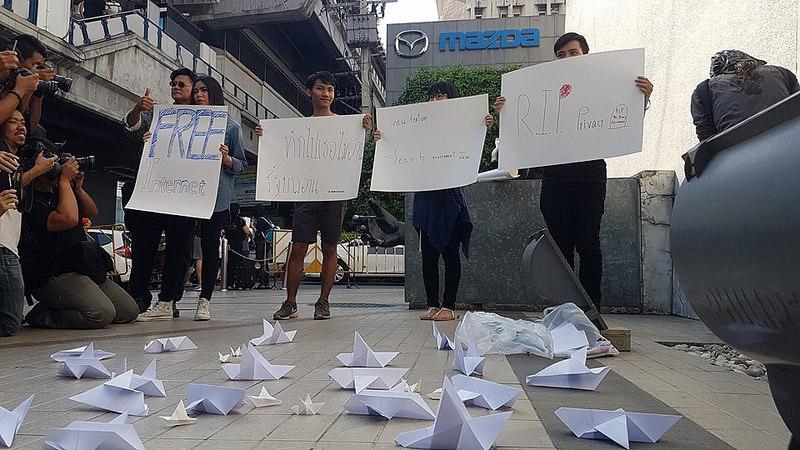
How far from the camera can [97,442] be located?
1634 millimetres

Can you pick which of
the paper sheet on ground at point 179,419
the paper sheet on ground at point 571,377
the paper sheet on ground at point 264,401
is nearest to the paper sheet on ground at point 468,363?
the paper sheet on ground at point 571,377

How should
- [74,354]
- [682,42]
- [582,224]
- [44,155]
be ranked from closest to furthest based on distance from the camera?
[74,354] → [582,224] → [44,155] → [682,42]

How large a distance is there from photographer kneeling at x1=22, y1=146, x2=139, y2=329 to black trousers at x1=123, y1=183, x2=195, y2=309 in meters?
0.61

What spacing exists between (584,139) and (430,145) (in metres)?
1.49

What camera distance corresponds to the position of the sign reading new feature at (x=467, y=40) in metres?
40.8

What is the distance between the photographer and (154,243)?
5.37 m

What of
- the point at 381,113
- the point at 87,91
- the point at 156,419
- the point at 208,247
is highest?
the point at 87,91

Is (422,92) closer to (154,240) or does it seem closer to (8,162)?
(154,240)

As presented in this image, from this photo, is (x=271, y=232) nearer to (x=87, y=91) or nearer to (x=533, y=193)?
(x=87, y=91)

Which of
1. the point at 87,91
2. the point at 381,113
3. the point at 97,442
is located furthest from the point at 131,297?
the point at 87,91

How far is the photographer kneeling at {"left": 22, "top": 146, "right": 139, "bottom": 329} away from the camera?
14.7ft

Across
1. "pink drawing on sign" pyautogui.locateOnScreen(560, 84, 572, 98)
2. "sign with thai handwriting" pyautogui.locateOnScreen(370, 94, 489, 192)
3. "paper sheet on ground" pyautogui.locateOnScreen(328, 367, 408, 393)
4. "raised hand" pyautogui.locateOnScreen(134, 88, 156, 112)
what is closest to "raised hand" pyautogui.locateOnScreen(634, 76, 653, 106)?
"pink drawing on sign" pyautogui.locateOnScreen(560, 84, 572, 98)

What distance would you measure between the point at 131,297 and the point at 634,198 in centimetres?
489

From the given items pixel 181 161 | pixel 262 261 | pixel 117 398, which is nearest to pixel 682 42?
pixel 181 161
